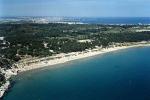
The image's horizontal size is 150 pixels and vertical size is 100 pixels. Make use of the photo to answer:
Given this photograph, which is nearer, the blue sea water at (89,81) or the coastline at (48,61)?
the blue sea water at (89,81)

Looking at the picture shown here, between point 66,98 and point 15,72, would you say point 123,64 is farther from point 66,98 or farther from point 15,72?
point 66,98

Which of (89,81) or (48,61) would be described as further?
(48,61)

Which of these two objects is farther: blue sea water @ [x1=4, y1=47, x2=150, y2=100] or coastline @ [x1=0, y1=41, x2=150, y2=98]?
coastline @ [x1=0, y1=41, x2=150, y2=98]

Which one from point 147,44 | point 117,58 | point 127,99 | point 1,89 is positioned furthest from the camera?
point 147,44

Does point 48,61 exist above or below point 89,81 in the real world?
above

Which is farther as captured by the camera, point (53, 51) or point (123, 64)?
point (53, 51)

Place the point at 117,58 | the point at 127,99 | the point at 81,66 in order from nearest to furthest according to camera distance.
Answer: the point at 127,99 < the point at 81,66 < the point at 117,58

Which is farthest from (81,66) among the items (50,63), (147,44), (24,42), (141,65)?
(147,44)
